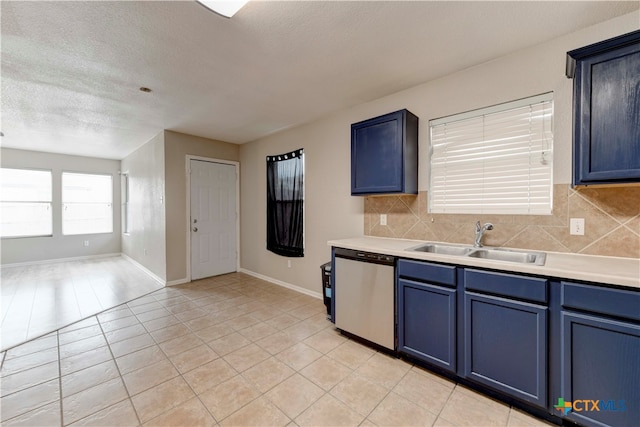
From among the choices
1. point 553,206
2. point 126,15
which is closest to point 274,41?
point 126,15

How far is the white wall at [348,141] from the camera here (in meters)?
1.99

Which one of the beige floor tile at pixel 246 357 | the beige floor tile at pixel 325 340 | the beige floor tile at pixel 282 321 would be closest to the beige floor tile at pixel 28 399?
the beige floor tile at pixel 246 357

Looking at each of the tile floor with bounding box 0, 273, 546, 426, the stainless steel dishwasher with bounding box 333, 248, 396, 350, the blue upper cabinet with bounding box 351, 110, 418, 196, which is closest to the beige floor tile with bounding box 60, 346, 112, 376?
the tile floor with bounding box 0, 273, 546, 426

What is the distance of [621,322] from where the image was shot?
53.6 inches

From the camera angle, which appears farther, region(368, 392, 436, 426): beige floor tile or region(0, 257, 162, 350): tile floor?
region(0, 257, 162, 350): tile floor

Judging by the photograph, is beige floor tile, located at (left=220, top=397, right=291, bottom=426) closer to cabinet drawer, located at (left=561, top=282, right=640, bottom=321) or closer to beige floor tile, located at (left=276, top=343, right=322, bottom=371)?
beige floor tile, located at (left=276, top=343, right=322, bottom=371)

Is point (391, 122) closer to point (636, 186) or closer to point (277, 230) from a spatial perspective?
point (636, 186)

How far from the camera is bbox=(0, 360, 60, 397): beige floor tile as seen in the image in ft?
6.32

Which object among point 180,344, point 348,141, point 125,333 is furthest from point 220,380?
point 348,141

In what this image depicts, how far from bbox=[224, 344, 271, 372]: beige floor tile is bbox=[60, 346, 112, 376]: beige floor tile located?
1066 mm

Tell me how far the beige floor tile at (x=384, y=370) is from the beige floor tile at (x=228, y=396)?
33.9 inches

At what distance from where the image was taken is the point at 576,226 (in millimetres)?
1915

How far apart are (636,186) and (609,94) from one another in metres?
0.65

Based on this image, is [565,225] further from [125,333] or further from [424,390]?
[125,333]
